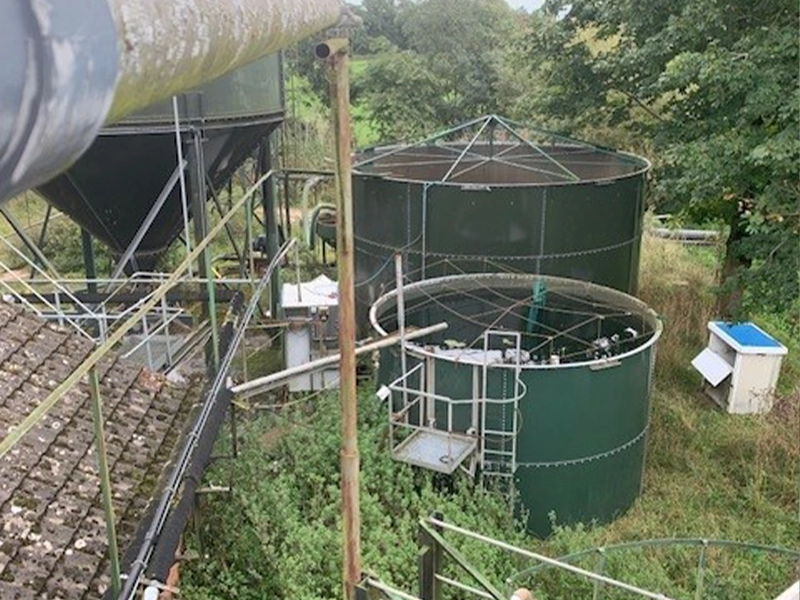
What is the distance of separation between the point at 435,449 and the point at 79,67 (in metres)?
7.58

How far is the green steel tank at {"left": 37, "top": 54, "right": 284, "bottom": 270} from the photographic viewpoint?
7555mm

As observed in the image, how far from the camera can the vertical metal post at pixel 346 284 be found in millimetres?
2031

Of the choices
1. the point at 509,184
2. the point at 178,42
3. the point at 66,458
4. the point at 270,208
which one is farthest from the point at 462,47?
the point at 178,42

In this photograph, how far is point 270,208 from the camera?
10594 millimetres

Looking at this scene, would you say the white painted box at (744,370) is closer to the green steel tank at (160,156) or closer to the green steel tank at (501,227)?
Answer: the green steel tank at (501,227)

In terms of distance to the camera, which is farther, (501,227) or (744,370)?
(501,227)

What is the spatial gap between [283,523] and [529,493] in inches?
116

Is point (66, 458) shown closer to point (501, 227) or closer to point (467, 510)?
point (467, 510)

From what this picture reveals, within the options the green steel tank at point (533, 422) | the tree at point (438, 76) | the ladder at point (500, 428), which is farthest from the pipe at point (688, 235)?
the ladder at point (500, 428)

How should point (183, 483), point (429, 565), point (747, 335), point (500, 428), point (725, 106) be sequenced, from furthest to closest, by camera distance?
1. point (747, 335)
2. point (725, 106)
3. point (500, 428)
4. point (183, 483)
5. point (429, 565)

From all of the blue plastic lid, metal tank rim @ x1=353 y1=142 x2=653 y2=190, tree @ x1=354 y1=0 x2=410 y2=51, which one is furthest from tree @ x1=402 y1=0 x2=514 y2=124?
the blue plastic lid

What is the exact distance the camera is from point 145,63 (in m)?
0.59

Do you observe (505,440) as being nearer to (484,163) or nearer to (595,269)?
(595,269)

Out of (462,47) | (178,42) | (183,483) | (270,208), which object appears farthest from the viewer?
(462,47)
